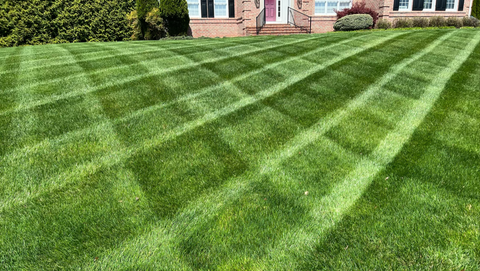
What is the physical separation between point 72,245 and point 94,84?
384 cm

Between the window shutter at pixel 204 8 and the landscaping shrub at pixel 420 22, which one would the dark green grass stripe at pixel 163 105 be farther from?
the landscaping shrub at pixel 420 22

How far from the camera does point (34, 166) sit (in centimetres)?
311

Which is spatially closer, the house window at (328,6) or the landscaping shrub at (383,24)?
the landscaping shrub at (383,24)

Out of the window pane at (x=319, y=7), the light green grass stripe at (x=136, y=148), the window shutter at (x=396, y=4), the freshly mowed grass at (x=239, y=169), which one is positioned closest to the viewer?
the freshly mowed grass at (x=239, y=169)

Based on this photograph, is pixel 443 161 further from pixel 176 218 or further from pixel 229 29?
pixel 229 29

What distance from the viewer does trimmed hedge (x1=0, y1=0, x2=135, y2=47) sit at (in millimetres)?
13477

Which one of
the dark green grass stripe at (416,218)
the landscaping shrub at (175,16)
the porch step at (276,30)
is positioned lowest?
the dark green grass stripe at (416,218)

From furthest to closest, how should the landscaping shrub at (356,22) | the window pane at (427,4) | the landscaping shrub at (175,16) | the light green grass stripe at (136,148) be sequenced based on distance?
the window pane at (427,4) → the landscaping shrub at (356,22) → the landscaping shrub at (175,16) → the light green grass stripe at (136,148)

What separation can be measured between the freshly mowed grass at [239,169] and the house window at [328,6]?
52.1ft

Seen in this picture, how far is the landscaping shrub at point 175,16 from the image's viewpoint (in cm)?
1596

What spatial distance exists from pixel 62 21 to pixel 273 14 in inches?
506

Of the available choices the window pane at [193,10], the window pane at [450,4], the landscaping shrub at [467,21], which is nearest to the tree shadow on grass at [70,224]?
the window pane at [193,10]

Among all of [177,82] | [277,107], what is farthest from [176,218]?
[177,82]

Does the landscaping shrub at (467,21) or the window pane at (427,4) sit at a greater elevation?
the window pane at (427,4)
